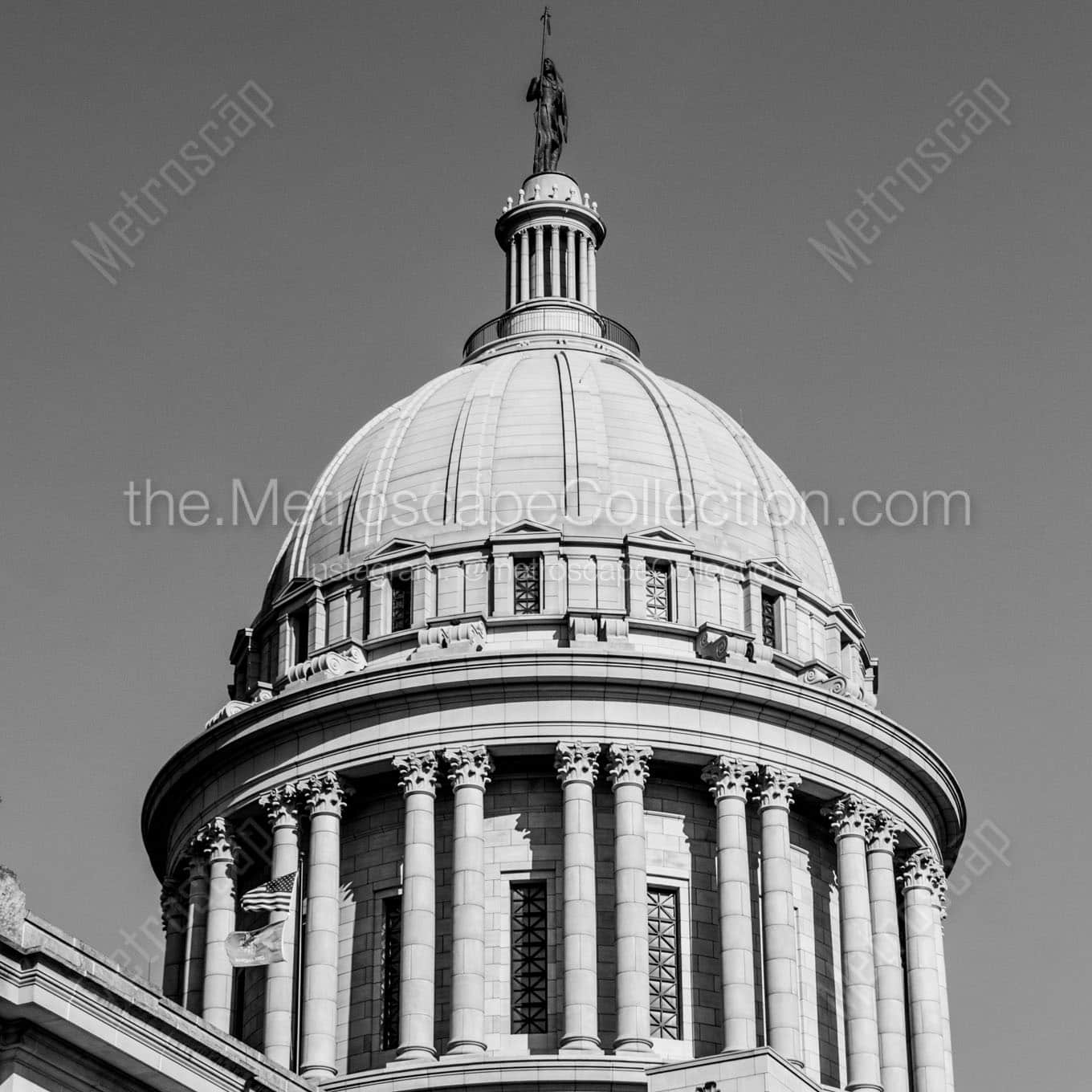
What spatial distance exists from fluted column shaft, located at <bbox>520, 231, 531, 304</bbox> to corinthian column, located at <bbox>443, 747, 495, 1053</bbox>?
2074cm

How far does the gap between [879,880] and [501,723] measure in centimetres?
1073

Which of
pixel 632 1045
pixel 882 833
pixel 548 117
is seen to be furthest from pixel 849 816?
pixel 548 117

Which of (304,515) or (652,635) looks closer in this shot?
(652,635)

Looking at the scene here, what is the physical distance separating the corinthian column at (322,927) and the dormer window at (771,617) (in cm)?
1261

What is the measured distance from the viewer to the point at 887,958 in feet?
224

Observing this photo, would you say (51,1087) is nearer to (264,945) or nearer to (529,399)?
(264,945)

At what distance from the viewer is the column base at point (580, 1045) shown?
62062mm

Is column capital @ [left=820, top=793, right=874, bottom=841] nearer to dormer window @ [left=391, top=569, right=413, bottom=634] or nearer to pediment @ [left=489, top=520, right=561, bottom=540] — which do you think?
pediment @ [left=489, top=520, right=561, bottom=540]

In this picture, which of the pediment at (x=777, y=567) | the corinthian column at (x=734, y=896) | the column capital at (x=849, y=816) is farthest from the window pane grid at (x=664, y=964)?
the pediment at (x=777, y=567)

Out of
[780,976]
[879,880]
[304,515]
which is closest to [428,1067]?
[780,976]

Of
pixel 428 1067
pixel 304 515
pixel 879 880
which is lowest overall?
pixel 428 1067

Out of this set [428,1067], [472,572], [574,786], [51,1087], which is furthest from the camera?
[472,572]

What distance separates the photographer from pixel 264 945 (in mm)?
65688

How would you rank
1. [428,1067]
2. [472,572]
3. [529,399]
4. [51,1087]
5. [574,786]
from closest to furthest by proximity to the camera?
[51,1087] < [428,1067] < [574,786] < [472,572] < [529,399]
